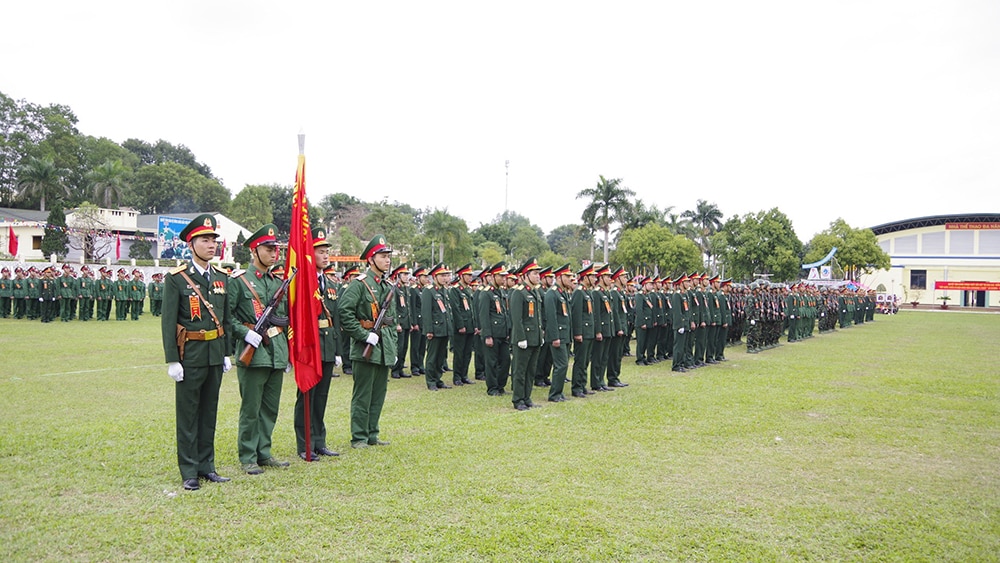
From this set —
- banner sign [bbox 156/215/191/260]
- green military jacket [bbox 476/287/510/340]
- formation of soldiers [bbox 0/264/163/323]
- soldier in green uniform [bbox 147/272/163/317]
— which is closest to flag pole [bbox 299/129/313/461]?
green military jacket [bbox 476/287/510/340]

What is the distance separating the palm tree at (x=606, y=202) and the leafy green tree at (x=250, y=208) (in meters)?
28.1

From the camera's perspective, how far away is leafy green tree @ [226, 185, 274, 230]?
57.0 meters

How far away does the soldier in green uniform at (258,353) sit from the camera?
570cm

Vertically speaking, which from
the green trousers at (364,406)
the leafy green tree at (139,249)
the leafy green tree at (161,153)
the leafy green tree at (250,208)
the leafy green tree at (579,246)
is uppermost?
the leafy green tree at (161,153)

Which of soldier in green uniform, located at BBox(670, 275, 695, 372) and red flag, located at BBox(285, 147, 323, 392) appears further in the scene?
soldier in green uniform, located at BBox(670, 275, 695, 372)

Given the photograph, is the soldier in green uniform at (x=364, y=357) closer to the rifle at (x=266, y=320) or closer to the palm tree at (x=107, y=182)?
the rifle at (x=266, y=320)

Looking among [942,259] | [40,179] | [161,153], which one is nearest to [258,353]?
[40,179]

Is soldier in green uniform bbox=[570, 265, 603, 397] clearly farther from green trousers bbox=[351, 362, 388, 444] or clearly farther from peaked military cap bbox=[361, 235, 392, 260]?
green trousers bbox=[351, 362, 388, 444]

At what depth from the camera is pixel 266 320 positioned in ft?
19.0

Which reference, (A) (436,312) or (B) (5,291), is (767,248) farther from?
(B) (5,291)

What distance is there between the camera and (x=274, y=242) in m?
5.95

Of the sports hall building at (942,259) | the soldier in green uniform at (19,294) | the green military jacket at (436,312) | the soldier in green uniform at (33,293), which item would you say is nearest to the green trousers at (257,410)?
the green military jacket at (436,312)

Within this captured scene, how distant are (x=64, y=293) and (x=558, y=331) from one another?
66.9 ft

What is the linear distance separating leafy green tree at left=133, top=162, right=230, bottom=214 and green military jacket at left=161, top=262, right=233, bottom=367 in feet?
218
